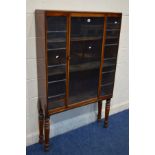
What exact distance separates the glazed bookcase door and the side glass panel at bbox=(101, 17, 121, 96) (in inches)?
4.0

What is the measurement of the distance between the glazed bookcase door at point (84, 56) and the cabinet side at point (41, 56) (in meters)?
0.27

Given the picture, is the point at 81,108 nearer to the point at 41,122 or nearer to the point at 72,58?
the point at 41,122

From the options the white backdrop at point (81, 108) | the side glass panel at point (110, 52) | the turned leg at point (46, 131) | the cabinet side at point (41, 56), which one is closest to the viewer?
the cabinet side at point (41, 56)

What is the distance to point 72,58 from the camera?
211 centimetres

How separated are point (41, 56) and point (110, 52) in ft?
2.59

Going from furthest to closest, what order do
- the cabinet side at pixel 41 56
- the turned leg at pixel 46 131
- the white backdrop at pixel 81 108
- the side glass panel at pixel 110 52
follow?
the side glass panel at pixel 110 52 < the turned leg at pixel 46 131 < the white backdrop at pixel 81 108 < the cabinet side at pixel 41 56

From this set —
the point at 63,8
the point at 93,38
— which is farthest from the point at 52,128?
the point at 63,8

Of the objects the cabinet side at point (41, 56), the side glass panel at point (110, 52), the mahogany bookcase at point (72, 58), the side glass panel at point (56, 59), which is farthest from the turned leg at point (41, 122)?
the side glass panel at point (110, 52)

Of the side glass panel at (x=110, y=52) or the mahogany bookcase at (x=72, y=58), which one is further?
the side glass panel at (x=110, y=52)

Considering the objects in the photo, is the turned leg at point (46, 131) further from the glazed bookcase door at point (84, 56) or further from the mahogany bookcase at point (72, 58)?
the glazed bookcase door at point (84, 56)

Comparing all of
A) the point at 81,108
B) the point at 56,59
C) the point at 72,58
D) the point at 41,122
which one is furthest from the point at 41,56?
the point at 81,108

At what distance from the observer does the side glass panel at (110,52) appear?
231 cm
